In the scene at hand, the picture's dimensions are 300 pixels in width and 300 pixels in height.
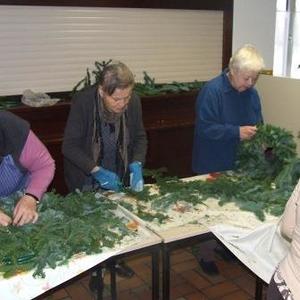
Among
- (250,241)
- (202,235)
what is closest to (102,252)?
(202,235)

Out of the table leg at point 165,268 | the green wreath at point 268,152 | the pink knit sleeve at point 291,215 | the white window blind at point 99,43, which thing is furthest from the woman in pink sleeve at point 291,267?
the white window blind at point 99,43

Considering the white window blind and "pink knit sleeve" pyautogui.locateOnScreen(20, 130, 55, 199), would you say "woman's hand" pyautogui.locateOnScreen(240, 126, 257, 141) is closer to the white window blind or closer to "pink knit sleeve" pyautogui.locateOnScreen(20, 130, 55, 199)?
"pink knit sleeve" pyautogui.locateOnScreen(20, 130, 55, 199)

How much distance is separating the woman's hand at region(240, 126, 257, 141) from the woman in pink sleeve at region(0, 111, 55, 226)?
4.38 ft

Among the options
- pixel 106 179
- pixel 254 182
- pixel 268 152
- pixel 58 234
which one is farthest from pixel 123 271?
pixel 58 234

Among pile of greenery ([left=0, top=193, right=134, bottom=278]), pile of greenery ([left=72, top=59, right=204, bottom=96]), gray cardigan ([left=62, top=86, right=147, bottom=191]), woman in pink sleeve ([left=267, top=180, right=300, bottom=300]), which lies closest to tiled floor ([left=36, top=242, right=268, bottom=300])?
gray cardigan ([left=62, top=86, right=147, bottom=191])

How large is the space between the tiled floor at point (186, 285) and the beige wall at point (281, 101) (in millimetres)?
1530

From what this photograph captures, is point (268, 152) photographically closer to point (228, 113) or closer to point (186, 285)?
point (228, 113)

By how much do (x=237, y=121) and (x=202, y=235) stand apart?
1.22 metres

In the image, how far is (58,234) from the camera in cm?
198

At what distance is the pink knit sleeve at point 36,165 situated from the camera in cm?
224

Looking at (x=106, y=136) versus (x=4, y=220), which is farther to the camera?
(x=106, y=136)

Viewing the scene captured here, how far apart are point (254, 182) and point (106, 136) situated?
0.99 m

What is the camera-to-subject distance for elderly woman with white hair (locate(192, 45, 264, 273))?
3.00 m

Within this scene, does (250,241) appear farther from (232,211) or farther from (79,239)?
(79,239)
